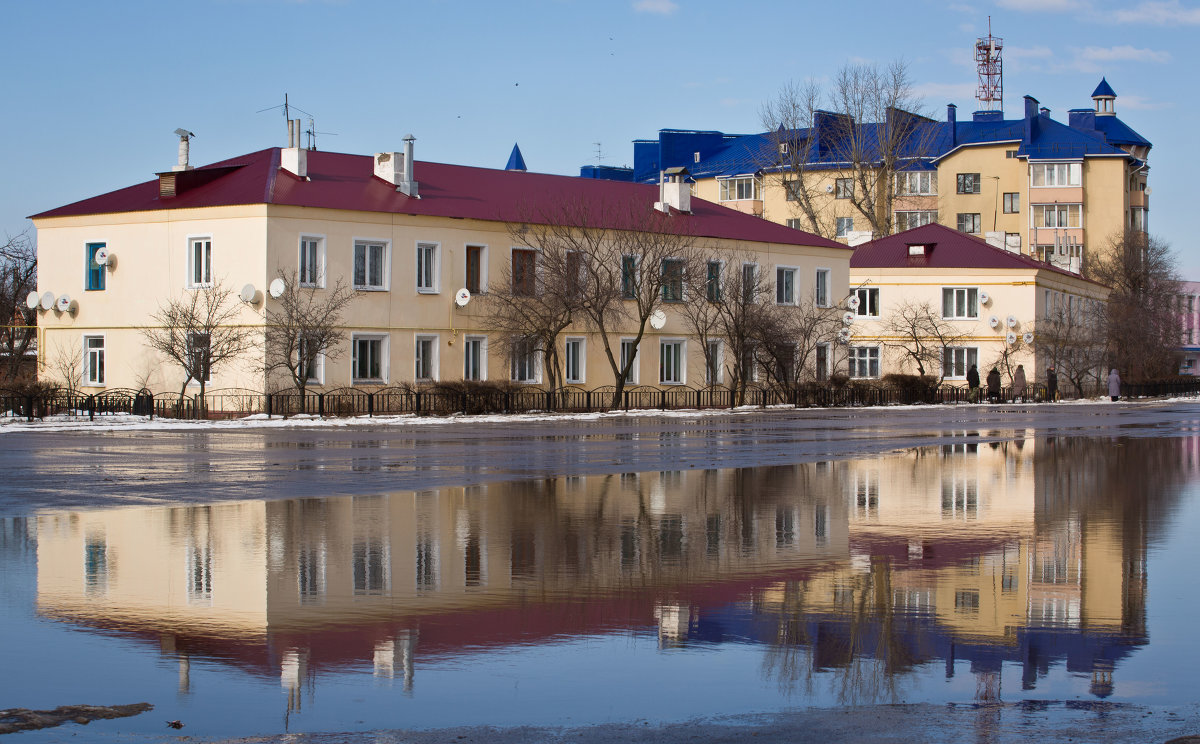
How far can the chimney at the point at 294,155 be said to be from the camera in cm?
4428

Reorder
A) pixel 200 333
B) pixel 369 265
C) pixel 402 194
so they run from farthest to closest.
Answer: pixel 402 194
pixel 369 265
pixel 200 333

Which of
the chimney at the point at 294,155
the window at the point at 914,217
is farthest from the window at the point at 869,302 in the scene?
the chimney at the point at 294,155

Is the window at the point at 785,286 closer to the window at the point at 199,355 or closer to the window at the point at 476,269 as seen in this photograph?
the window at the point at 476,269

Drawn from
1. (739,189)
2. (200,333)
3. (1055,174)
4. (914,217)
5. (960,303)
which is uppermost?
(1055,174)

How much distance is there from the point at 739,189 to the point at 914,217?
12.7m

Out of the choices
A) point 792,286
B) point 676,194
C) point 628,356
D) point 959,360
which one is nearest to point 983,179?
point 959,360

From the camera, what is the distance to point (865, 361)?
67812mm

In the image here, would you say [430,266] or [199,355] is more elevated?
[430,266]

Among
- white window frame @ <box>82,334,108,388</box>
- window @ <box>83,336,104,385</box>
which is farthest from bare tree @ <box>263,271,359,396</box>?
window @ <box>83,336,104,385</box>

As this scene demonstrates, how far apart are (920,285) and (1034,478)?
5024 cm

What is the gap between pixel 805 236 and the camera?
57281 mm

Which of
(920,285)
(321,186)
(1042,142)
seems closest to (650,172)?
(1042,142)

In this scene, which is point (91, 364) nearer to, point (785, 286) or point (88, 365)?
point (88, 365)

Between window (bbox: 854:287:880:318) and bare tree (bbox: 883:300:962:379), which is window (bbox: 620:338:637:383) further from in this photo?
window (bbox: 854:287:880:318)
